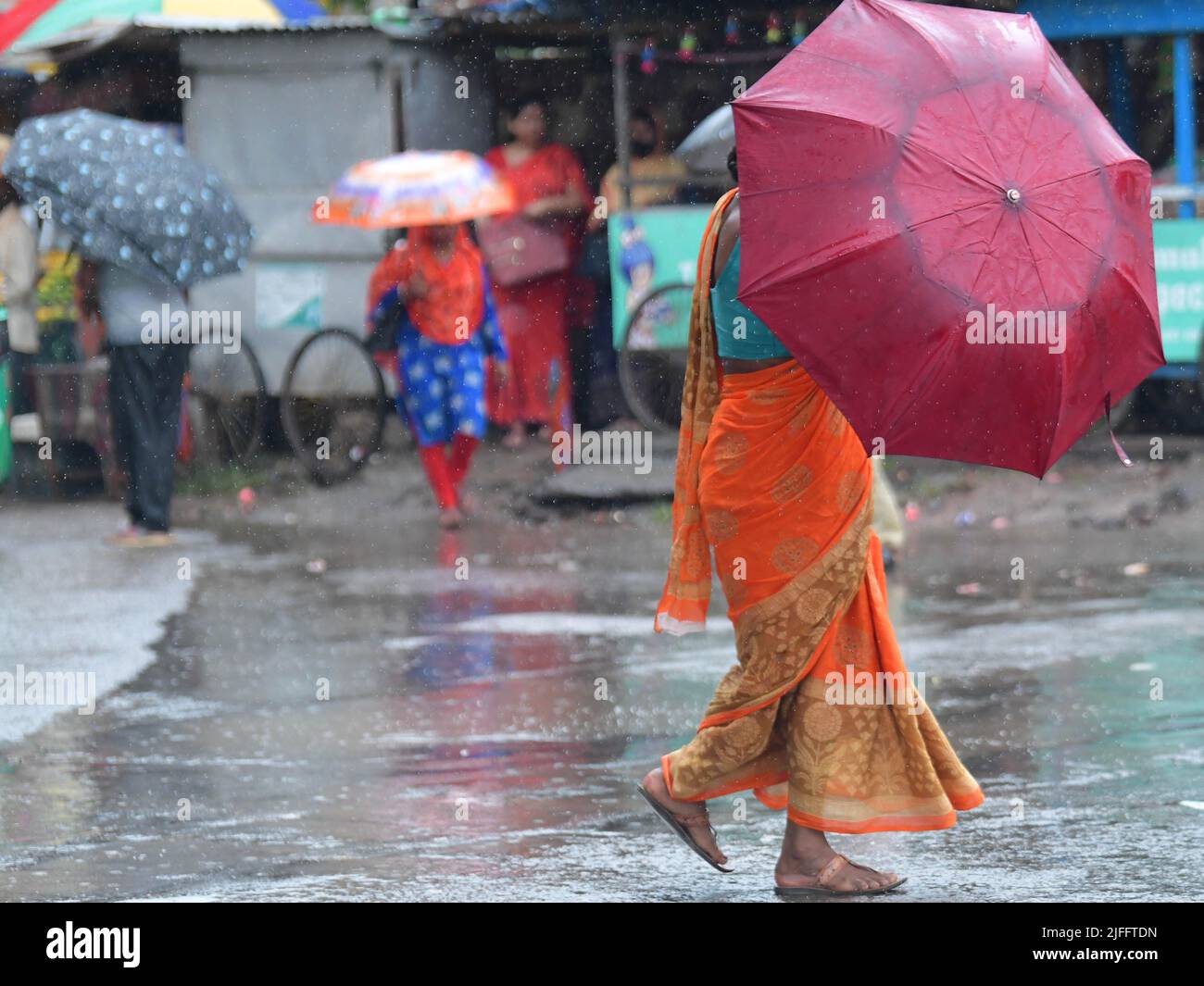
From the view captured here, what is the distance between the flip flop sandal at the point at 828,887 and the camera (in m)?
4.87

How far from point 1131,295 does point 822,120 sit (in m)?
0.81

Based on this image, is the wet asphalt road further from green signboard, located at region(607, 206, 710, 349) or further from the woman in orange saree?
green signboard, located at region(607, 206, 710, 349)

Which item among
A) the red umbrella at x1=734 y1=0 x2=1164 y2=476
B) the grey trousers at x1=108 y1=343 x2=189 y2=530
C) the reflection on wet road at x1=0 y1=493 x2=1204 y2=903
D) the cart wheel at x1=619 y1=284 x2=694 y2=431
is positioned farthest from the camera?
the cart wheel at x1=619 y1=284 x2=694 y2=431

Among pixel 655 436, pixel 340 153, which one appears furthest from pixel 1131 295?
pixel 340 153

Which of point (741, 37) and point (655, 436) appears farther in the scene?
point (741, 37)

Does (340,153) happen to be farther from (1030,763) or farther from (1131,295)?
(1131,295)

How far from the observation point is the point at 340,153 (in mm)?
14266

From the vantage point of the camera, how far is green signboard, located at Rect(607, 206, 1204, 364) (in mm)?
12836

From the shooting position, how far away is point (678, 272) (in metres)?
13.2

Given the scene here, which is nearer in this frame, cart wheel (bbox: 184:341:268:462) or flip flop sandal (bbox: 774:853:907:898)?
flip flop sandal (bbox: 774:853:907:898)

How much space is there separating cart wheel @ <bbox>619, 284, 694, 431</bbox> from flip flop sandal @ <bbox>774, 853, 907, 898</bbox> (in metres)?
8.14

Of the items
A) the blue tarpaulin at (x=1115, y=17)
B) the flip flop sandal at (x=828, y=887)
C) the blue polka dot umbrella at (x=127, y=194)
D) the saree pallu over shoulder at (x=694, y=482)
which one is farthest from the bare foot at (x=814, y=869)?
the blue tarpaulin at (x=1115, y=17)

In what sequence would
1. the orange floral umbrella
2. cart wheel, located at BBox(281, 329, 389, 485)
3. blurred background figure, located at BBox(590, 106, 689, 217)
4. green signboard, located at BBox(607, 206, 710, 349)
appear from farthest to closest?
1. blurred background figure, located at BBox(590, 106, 689, 217)
2. cart wheel, located at BBox(281, 329, 389, 485)
3. green signboard, located at BBox(607, 206, 710, 349)
4. the orange floral umbrella

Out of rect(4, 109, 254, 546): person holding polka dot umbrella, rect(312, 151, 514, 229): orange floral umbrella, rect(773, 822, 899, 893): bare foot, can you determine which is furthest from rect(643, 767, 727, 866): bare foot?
rect(312, 151, 514, 229): orange floral umbrella
